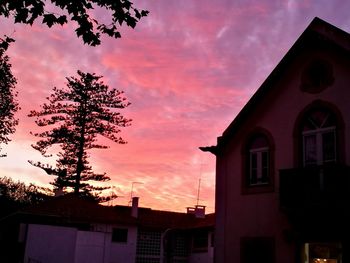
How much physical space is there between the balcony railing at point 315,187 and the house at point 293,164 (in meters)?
0.03

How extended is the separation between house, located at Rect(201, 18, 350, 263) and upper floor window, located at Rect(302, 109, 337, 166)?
3 centimetres

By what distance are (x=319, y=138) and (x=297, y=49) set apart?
3.48 meters

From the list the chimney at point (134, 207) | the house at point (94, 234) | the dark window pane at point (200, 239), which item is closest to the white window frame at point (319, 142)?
the house at point (94, 234)

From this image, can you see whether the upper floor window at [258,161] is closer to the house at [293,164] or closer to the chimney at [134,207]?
the house at [293,164]

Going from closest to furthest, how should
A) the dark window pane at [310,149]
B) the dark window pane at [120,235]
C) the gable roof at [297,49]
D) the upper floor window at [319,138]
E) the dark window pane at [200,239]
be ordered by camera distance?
the gable roof at [297,49] < the upper floor window at [319,138] < the dark window pane at [310,149] < the dark window pane at [120,235] < the dark window pane at [200,239]

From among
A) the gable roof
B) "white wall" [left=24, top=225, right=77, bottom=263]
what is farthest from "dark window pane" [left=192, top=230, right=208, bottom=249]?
the gable roof

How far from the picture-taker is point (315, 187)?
16.9 metres

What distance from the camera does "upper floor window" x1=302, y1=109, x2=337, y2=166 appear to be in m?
18.0

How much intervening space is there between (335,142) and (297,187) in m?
2.12

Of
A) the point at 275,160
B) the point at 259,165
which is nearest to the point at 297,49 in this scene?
the point at 275,160

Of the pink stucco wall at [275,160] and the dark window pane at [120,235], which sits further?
the dark window pane at [120,235]

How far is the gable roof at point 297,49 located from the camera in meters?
17.8

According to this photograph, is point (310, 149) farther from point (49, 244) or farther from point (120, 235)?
point (120, 235)

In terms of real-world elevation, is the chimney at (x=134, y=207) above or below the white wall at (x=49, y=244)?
above
